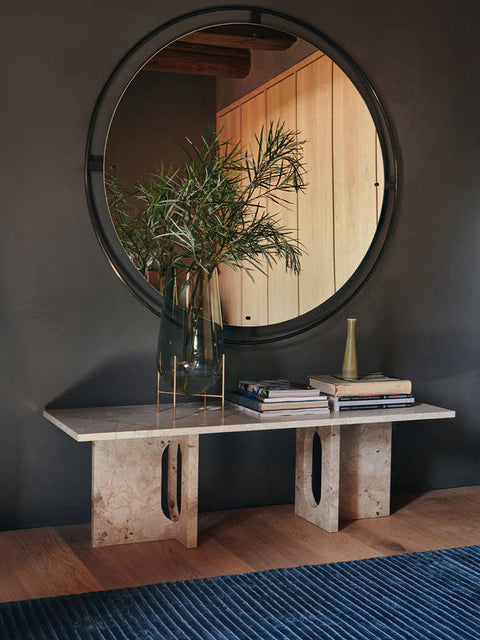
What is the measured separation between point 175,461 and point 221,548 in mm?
306

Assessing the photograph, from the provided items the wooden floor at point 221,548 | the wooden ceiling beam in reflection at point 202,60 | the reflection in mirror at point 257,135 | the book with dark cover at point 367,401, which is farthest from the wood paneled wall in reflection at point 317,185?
the wooden floor at point 221,548

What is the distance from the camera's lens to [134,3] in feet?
7.95

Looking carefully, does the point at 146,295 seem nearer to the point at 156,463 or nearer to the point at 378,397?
the point at 156,463

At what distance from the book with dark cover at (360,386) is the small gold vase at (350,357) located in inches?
1.0

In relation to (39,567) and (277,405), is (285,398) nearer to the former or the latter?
(277,405)

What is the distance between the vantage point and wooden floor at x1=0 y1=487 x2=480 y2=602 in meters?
1.96

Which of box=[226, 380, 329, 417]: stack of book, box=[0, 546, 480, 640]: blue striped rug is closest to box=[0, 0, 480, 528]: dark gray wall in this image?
box=[226, 380, 329, 417]: stack of book

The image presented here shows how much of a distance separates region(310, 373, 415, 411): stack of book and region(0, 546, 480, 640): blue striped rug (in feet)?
1.74

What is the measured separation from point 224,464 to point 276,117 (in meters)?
1.21

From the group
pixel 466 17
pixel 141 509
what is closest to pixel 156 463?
pixel 141 509

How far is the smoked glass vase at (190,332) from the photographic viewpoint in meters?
2.25

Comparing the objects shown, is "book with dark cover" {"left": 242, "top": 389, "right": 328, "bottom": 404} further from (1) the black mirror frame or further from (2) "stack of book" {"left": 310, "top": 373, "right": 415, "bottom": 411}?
(1) the black mirror frame

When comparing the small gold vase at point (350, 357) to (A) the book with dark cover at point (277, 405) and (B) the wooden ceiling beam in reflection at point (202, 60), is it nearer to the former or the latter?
(A) the book with dark cover at point (277, 405)

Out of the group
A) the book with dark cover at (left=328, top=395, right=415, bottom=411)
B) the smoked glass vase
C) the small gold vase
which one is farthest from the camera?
the small gold vase
